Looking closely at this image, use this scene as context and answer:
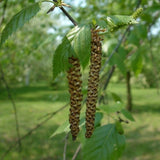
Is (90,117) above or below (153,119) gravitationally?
above

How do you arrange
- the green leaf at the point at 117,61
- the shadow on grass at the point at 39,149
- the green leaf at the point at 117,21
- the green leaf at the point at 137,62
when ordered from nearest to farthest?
the green leaf at the point at 117,21, the green leaf at the point at 117,61, the green leaf at the point at 137,62, the shadow on grass at the point at 39,149

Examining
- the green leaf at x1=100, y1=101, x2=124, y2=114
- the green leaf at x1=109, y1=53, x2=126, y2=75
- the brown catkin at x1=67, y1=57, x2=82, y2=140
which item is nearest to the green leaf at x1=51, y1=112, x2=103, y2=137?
the green leaf at x1=100, y1=101, x2=124, y2=114

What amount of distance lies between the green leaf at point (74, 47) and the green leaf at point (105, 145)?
0.59m

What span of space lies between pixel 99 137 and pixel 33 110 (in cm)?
1180

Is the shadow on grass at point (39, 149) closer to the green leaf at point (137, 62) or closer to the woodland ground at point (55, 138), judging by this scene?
the woodland ground at point (55, 138)

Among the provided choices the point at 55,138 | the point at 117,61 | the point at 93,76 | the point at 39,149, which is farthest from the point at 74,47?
the point at 55,138

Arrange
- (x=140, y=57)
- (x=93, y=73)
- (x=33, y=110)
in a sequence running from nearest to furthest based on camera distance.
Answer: (x=93, y=73), (x=140, y=57), (x=33, y=110)

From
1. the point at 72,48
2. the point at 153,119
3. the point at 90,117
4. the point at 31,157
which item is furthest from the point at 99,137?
the point at 153,119

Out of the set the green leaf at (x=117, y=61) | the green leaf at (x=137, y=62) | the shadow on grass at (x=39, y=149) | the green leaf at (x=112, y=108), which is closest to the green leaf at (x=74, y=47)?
the green leaf at (x=112, y=108)

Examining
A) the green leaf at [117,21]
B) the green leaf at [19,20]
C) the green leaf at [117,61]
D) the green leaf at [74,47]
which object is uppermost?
the green leaf at [19,20]

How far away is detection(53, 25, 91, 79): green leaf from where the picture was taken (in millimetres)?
744

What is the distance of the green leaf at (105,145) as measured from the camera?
1.23 metres

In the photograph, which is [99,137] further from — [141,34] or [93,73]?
[141,34]

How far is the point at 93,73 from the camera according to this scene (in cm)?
74
